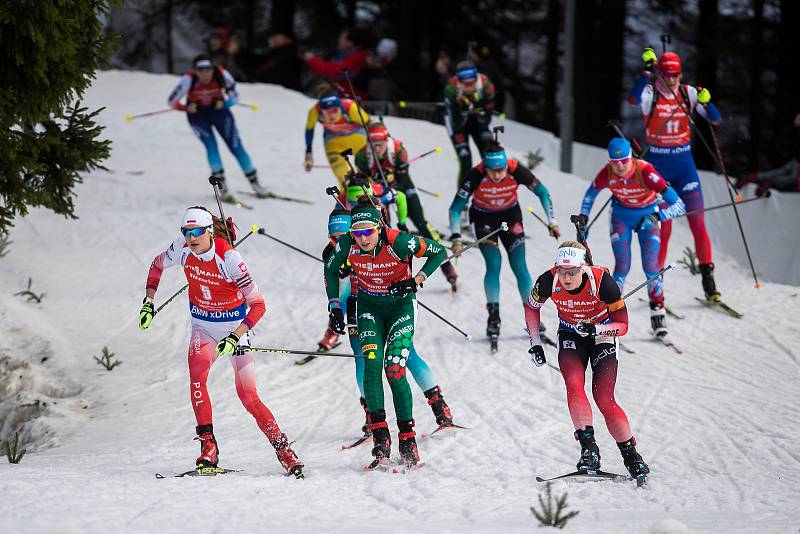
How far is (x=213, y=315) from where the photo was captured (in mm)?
8227

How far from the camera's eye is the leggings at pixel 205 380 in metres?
8.13

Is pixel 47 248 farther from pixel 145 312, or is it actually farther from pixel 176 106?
pixel 145 312

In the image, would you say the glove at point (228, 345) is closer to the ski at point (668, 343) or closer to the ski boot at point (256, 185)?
the ski at point (668, 343)

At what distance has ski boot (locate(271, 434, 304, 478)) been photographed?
810cm

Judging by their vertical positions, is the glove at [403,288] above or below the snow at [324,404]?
above

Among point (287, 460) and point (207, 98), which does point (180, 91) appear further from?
point (287, 460)

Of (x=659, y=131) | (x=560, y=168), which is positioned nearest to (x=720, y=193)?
(x=560, y=168)

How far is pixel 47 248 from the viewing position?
14.8 metres

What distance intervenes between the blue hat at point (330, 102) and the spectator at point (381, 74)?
6059 mm

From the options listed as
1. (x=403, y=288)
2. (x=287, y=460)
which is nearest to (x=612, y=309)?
(x=403, y=288)

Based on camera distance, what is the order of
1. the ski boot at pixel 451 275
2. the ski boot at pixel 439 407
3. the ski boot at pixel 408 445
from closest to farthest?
the ski boot at pixel 408 445 < the ski boot at pixel 439 407 < the ski boot at pixel 451 275

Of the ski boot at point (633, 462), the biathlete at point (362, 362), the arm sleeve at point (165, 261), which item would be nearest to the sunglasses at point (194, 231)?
the arm sleeve at point (165, 261)

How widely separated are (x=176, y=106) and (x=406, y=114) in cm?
750

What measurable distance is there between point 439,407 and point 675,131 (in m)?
5.06
